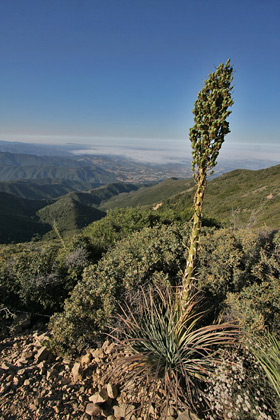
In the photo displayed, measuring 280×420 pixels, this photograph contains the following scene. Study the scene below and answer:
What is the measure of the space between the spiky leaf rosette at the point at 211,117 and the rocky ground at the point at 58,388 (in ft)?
10.9

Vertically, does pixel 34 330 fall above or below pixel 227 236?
below

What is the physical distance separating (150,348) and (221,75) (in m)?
4.27

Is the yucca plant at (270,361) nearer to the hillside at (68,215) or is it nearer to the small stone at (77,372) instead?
the small stone at (77,372)

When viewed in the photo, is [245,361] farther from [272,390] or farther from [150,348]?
[150,348]

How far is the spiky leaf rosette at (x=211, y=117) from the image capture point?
8.56 feet

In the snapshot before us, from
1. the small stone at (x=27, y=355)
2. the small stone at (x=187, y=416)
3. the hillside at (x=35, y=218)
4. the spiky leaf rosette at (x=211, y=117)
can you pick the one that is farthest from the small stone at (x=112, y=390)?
the hillside at (x=35, y=218)

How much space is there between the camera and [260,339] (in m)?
3.21

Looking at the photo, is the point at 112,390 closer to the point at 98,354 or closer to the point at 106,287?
the point at 98,354

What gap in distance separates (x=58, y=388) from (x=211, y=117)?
4829 millimetres

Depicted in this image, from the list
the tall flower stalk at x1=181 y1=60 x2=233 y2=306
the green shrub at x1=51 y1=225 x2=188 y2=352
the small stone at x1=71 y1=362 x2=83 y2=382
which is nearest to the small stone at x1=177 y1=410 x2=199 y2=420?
the small stone at x1=71 y1=362 x2=83 y2=382

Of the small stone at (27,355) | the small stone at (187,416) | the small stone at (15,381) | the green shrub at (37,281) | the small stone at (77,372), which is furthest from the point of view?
the green shrub at (37,281)

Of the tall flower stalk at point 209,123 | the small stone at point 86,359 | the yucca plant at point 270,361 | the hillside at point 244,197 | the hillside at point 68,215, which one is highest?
the tall flower stalk at point 209,123

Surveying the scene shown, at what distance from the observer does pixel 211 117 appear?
267 centimetres

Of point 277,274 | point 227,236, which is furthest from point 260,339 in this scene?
point 227,236
